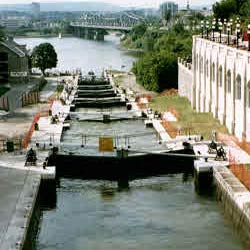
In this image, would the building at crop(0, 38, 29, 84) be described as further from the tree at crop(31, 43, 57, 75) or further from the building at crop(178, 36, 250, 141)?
the building at crop(178, 36, 250, 141)

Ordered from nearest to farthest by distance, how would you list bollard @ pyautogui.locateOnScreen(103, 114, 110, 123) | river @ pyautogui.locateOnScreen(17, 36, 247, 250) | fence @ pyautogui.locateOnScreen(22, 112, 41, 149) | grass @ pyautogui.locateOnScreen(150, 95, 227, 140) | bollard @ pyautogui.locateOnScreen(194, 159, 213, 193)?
river @ pyautogui.locateOnScreen(17, 36, 247, 250), bollard @ pyautogui.locateOnScreen(194, 159, 213, 193), fence @ pyautogui.locateOnScreen(22, 112, 41, 149), grass @ pyautogui.locateOnScreen(150, 95, 227, 140), bollard @ pyautogui.locateOnScreen(103, 114, 110, 123)

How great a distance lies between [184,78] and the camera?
304 feet

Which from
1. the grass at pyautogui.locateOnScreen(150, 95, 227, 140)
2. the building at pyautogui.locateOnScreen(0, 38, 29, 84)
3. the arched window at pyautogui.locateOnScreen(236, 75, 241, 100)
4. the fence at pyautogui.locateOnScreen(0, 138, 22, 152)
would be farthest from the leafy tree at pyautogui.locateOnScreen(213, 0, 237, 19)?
the fence at pyautogui.locateOnScreen(0, 138, 22, 152)

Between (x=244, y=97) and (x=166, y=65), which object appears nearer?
(x=244, y=97)

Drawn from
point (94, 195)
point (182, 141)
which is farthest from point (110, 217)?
point (182, 141)

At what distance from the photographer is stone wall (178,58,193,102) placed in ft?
288

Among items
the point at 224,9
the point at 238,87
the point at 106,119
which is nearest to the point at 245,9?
the point at 224,9

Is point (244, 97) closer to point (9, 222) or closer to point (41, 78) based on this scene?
point (9, 222)

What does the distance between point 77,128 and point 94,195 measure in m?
25.8

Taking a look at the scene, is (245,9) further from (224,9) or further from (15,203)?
(15,203)

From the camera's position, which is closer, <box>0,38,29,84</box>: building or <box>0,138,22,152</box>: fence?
<box>0,138,22,152</box>: fence

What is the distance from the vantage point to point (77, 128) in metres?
73.7

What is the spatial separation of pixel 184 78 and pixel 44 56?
150ft

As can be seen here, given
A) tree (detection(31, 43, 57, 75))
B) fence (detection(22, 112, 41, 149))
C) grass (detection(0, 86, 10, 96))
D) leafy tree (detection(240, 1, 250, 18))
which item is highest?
leafy tree (detection(240, 1, 250, 18))
